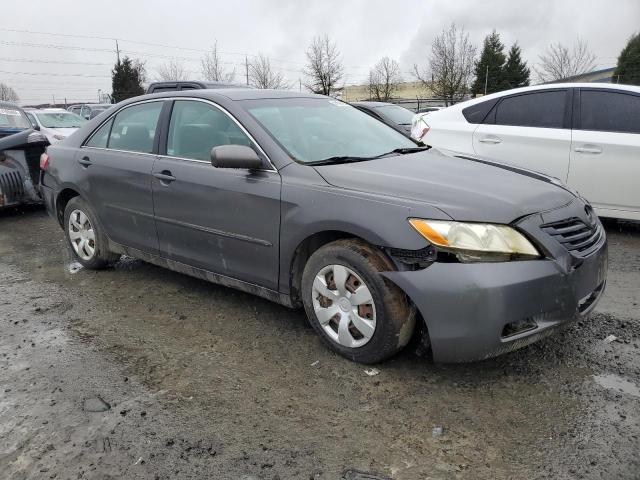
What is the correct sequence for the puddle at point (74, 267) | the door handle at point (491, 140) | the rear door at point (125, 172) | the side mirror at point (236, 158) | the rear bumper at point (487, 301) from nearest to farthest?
1. the rear bumper at point (487, 301)
2. the side mirror at point (236, 158)
3. the rear door at point (125, 172)
4. the puddle at point (74, 267)
5. the door handle at point (491, 140)

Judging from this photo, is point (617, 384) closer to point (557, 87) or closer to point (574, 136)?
point (574, 136)

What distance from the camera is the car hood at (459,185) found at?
2748mm

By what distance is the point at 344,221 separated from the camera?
9.70ft

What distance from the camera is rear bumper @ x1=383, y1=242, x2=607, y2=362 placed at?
259 cm

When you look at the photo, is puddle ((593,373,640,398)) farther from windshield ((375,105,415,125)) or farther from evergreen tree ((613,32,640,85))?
evergreen tree ((613,32,640,85))

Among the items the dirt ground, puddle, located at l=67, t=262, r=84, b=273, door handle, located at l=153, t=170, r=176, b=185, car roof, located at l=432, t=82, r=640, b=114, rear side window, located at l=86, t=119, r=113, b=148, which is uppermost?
car roof, located at l=432, t=82, r=640, b=114

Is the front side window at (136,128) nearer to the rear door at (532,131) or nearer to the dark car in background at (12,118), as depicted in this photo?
the rear door at (532,131)

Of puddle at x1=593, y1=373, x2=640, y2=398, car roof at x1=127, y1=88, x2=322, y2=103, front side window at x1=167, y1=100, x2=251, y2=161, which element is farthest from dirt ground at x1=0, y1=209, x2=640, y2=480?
car roof at x1=127, y1=88, x2=322, y2=103

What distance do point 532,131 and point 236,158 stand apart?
3.85m

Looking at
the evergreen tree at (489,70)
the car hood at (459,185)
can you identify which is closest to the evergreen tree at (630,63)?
the evergreen tree at (489,70)

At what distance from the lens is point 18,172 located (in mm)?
7086

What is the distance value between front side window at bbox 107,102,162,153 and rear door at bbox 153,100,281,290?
23 centimetres

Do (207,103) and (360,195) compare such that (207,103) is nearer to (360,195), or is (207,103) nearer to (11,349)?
(360,195)

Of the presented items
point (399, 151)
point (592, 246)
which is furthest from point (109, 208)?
point (592, 246)
